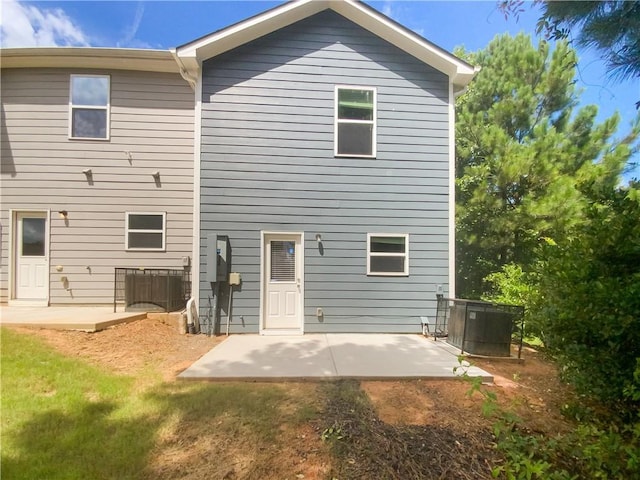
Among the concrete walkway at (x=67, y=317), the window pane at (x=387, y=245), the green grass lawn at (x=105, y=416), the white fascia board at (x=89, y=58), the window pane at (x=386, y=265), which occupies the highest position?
the white fascia board at (x=89, y=58)

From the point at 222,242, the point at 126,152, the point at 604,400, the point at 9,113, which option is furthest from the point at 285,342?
the point at 9,113

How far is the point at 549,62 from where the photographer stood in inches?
387

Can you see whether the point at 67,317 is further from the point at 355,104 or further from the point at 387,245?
the point at 355,104

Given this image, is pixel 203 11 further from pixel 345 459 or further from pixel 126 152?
pixel 345 459

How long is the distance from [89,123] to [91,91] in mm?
712

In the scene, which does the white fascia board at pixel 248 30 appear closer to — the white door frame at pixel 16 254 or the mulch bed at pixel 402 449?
the white door frame at pixel 16 254

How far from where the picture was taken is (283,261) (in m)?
6.32

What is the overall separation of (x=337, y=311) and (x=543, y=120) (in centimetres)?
825

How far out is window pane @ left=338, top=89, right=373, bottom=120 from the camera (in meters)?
6.51

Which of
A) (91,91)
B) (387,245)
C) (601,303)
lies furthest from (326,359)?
(91,91)

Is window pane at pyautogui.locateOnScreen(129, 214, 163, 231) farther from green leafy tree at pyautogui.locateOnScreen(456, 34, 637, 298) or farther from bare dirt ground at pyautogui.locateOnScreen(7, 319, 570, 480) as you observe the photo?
green leafy tree at pyautogui.locateOnScreen(456, 34, 637, 298)

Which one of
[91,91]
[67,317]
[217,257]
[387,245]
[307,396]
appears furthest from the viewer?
[91,91]

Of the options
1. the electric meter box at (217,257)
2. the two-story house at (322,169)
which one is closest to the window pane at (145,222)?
the two-story house at (322,169)

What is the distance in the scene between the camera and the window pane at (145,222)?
280 inches
